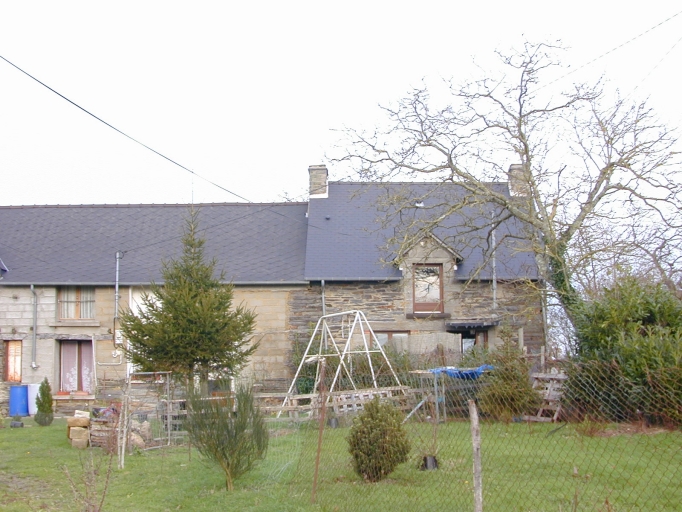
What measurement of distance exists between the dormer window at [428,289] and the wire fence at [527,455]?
10.5 meters

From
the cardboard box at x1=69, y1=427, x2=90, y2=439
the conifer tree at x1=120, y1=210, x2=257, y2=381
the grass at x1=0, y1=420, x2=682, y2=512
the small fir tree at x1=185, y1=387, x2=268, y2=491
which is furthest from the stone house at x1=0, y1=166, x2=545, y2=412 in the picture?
the small fir tree at x1=185, y1=387, x2=268, y2=491

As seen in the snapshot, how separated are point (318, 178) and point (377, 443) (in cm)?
1876

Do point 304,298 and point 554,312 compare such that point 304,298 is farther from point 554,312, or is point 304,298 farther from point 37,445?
point 37,445

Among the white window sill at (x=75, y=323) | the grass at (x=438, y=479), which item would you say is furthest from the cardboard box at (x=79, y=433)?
the white window sill at (x=75, y=323)

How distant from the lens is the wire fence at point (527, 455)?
713cm

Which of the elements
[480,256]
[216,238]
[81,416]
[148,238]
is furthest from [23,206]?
[480,256]

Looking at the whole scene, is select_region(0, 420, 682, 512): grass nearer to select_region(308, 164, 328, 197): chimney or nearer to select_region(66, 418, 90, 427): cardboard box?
select_region(66, 418, 90, 427): cardboard box

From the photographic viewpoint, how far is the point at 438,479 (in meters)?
9.52

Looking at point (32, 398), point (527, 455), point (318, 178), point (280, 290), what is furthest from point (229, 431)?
point (318, 178)

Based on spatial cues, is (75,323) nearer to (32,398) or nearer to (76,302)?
(76,302)

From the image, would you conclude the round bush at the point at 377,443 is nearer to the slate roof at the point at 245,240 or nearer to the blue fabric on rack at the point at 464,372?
the blue fabric on rack at the point at 464,372

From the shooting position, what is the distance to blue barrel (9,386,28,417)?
22781 mm

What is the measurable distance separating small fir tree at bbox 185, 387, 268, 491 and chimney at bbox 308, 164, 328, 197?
1738 centimetres

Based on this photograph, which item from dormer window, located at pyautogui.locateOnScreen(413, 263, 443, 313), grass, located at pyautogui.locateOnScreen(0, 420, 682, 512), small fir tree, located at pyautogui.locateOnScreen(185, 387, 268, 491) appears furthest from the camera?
dormer window, located at pyautogui.locateOnScreen(413, 263, 443, 313)
